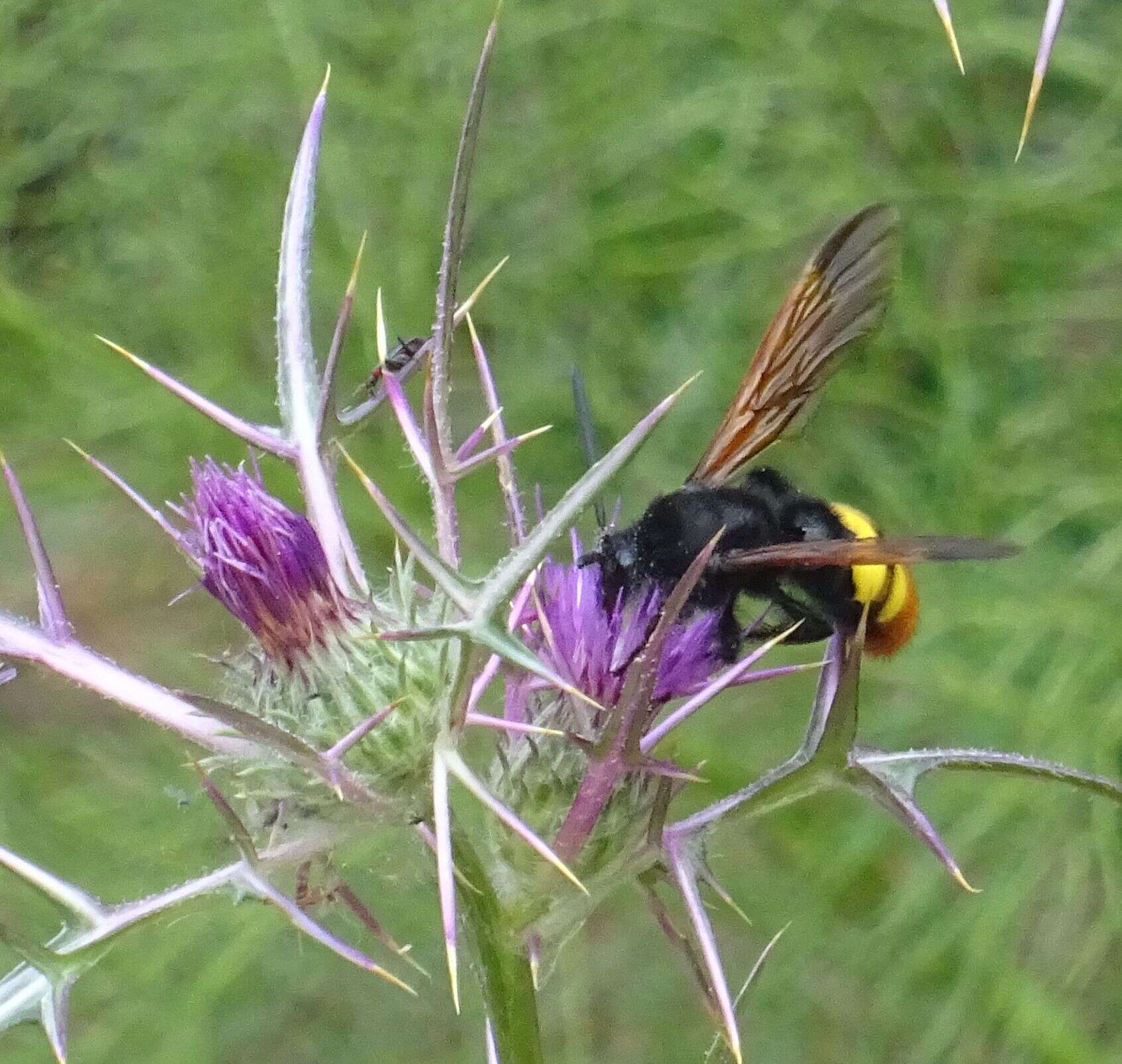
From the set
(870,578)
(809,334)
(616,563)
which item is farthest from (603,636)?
(809,334)

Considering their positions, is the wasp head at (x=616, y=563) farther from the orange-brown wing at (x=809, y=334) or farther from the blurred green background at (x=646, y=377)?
the blurred green background at (x=646, y=377)

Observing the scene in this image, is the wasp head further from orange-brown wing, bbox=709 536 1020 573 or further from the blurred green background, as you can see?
the blurred green background

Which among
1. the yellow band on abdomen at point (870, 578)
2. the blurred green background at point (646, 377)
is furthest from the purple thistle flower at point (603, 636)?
the blurred green background at point (646, 377)

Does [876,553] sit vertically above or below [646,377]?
above

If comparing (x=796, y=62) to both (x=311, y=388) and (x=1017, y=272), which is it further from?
(x=311, y=388)

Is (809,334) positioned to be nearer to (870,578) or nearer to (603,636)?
(870,578)


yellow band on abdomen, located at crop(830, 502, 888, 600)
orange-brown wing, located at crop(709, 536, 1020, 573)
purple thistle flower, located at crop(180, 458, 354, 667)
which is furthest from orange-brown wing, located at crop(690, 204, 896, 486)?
purple thistle flower, located at crop(180, 458, 354, 667)
